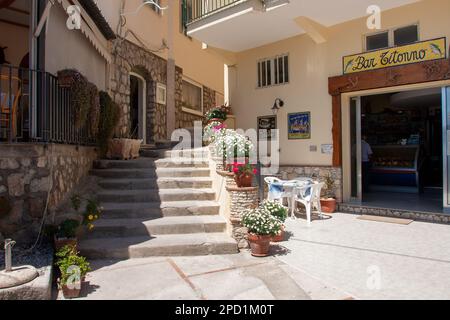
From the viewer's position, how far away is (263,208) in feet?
18.5

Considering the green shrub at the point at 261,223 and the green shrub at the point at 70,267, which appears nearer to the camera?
the green shrub at the point at 70,267

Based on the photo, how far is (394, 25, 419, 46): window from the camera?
7.83 meters

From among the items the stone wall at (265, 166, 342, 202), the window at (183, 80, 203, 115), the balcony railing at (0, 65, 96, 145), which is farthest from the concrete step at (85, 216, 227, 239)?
the window at (183, 80, 203, 115)

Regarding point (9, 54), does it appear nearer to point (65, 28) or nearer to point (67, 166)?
point (65, 28)

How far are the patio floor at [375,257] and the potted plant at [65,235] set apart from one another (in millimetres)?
3047

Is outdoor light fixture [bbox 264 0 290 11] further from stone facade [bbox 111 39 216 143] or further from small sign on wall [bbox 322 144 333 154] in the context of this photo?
stone facade [bbox 111 39 216 143]

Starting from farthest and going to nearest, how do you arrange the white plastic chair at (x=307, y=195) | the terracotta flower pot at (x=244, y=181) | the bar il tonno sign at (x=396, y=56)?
the white plastic chair at (x=307, y=195) < the bar il tonno sign at (x=396, y=56) < the terracotta flower pot at (x=244, y=181)

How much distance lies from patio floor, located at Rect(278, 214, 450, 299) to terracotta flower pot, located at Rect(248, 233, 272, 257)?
28 cm

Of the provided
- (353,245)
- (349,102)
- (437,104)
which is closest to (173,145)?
(349,102)

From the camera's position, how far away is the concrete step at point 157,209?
6.04m

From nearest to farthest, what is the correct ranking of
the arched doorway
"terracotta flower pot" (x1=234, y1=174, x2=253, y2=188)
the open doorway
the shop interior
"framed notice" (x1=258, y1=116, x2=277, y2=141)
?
1. "terracotta flower pot" (x1=234, y1=174, x2=253, y2=188)
2. the open doorway
3. "framed notice" (x1=258, y1=116, x2=277, y2=141)
4. the shop interior
5. the arched doorway

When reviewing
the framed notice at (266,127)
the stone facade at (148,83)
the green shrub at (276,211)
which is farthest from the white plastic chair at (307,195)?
the stone facade at (148,83)

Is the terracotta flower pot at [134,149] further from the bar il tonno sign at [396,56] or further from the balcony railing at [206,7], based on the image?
the bar il tonno sign at [396,56]
